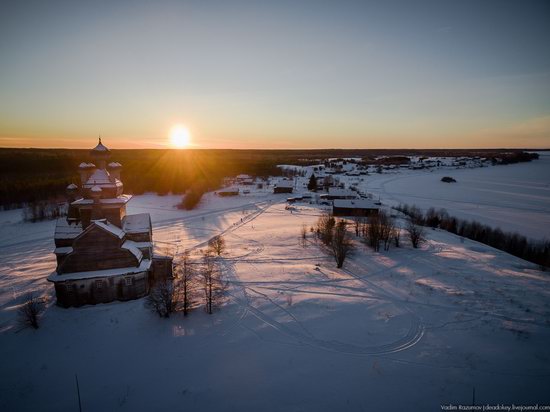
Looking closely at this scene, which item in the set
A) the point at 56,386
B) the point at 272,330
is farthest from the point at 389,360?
the point at 56,386

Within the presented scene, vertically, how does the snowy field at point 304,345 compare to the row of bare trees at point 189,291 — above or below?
below

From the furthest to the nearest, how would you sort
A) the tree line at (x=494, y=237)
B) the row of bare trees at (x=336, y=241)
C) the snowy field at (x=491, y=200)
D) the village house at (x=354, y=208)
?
the village house at (x=354, y=208)
the snowy field at (x=491, y=200)
the tree line at (x=494, y=237)
the row of bare trees at (x=336, y=241)

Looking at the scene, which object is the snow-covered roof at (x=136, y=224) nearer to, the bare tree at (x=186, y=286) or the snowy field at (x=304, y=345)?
the bare tree at (x=186, y=286)

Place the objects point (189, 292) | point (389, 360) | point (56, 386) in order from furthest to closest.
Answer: point (189, 292)
point (389, 360)
point (56, 386)

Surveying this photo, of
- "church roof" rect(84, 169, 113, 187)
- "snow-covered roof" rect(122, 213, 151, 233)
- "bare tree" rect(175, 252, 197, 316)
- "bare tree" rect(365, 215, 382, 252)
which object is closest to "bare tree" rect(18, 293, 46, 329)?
"snow-covered roof" rect(122, 213, 151, 233)

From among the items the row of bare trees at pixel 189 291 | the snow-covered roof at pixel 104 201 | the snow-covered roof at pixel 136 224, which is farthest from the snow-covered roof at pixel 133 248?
the snow-covered roof at pixel 104 201

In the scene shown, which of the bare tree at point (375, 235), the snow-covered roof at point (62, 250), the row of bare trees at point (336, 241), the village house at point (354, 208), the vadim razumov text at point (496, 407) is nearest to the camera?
the vadim razumov text at point (496, 407)

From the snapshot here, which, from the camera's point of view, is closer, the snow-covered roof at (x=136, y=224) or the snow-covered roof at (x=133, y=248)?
the snow-covered roof at (x=133, y=248)

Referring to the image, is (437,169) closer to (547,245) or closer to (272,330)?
(547,245)
